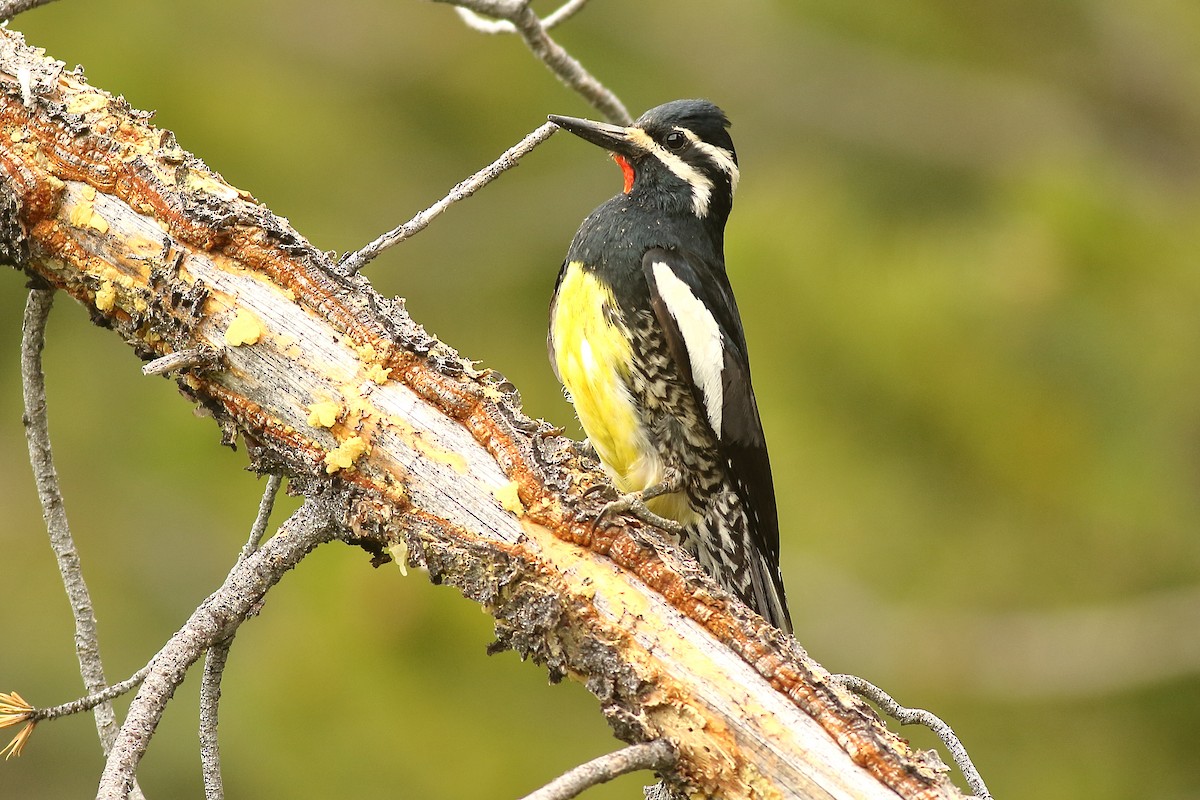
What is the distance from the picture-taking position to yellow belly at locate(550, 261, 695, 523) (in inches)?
125

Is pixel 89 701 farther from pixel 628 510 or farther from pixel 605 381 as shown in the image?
pixel 605 381

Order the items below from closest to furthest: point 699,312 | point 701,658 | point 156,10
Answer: point 701,658 < point 699,312 < point 156,10

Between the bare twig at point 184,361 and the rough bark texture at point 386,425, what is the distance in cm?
3

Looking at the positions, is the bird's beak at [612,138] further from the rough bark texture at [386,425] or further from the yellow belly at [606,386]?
the rough bark texture at [386,425]

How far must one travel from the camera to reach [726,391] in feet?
10.7

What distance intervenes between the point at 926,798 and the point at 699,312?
1551 millimetres

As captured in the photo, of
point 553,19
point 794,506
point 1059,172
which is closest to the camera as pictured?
point 553,19

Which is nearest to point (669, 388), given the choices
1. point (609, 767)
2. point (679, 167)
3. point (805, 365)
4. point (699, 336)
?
point (699, 336)

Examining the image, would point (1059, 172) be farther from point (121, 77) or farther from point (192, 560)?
point (192, 560)

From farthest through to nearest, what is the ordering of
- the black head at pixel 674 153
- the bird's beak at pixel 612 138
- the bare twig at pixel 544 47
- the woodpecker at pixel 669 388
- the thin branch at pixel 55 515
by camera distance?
the black head at pixel 674 153
the bird's beak at pixel 612 138
the woodpecker at pixel 669 388
the bare twig at pixel 544 47
the thin branch at pixel 55 515

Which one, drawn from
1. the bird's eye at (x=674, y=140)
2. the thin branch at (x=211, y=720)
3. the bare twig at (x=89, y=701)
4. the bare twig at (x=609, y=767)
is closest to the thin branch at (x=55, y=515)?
the bare twig at (x=89, y=701)

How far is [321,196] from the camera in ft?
19.8

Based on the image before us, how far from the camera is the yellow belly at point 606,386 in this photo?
319 cm

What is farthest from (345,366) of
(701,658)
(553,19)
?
(553,19)
